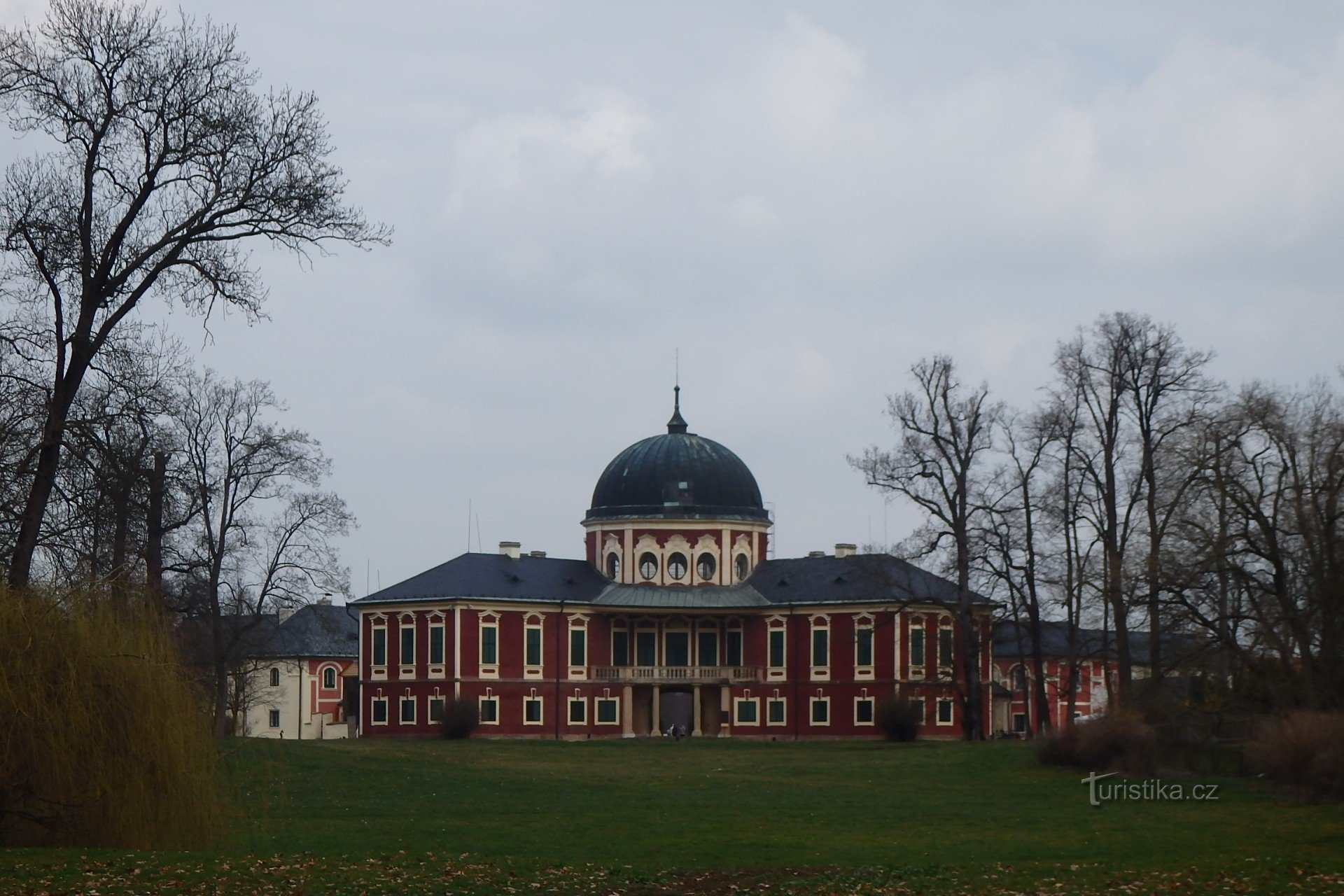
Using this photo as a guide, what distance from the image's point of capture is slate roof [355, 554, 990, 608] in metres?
69.0

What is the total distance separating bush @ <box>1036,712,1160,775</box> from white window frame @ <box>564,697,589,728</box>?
94.7 ft

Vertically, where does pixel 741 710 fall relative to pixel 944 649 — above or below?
below

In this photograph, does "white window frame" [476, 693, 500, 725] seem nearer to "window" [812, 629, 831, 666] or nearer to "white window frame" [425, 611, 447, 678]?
"white window frame" [425, 611, 447, 678]

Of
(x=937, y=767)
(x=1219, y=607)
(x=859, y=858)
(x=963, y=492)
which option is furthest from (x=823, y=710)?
(x=859, y=858)

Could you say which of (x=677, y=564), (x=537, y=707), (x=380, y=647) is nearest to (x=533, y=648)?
(x=537, y=707)

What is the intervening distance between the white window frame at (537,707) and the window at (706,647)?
739 centimetres

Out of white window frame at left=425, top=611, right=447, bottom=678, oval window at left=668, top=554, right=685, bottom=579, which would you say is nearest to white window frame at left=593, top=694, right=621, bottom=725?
oval window at left=668, top=554, right=685, bottom=579

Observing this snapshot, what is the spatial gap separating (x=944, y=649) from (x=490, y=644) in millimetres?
17777

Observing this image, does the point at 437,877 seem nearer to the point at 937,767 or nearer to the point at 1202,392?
the point at 937,767

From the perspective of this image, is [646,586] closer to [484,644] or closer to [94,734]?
[484,644]

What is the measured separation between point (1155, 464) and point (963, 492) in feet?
31.2

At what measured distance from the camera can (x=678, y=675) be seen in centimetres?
7131

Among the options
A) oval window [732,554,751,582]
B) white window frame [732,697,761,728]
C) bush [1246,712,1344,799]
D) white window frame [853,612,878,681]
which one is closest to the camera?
bush [1246,712,1344,799]

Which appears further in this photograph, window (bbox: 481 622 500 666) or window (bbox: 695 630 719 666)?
window (bbox: 695 630 719 666)
